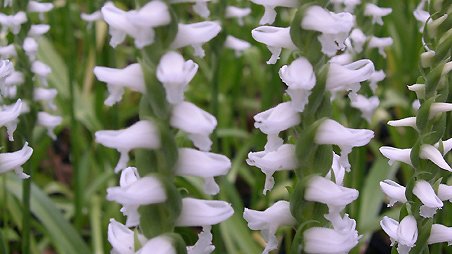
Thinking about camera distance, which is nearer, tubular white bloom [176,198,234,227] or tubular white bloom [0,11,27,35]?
tubular white bloom [176,198,234,227]

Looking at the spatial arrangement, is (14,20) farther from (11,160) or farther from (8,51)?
(11,160)

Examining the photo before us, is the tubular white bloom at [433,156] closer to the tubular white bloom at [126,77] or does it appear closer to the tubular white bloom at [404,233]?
the tubular white bloom at [404,233]

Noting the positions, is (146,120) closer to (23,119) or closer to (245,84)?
(23,119)

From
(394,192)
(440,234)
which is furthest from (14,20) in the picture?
(440,234)

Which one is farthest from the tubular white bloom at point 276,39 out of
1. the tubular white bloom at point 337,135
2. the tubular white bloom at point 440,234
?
the tubular white bloom at point 440,234

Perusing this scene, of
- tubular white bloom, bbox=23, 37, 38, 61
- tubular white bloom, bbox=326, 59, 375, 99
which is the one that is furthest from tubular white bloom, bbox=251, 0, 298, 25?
tubular white bloom, bbox=23, 37, 38, 61

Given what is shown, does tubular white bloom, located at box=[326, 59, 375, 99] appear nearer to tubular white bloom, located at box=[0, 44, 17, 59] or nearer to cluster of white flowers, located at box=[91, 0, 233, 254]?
cluster of white flowers, located at box=[91, 0, 233, 254]
